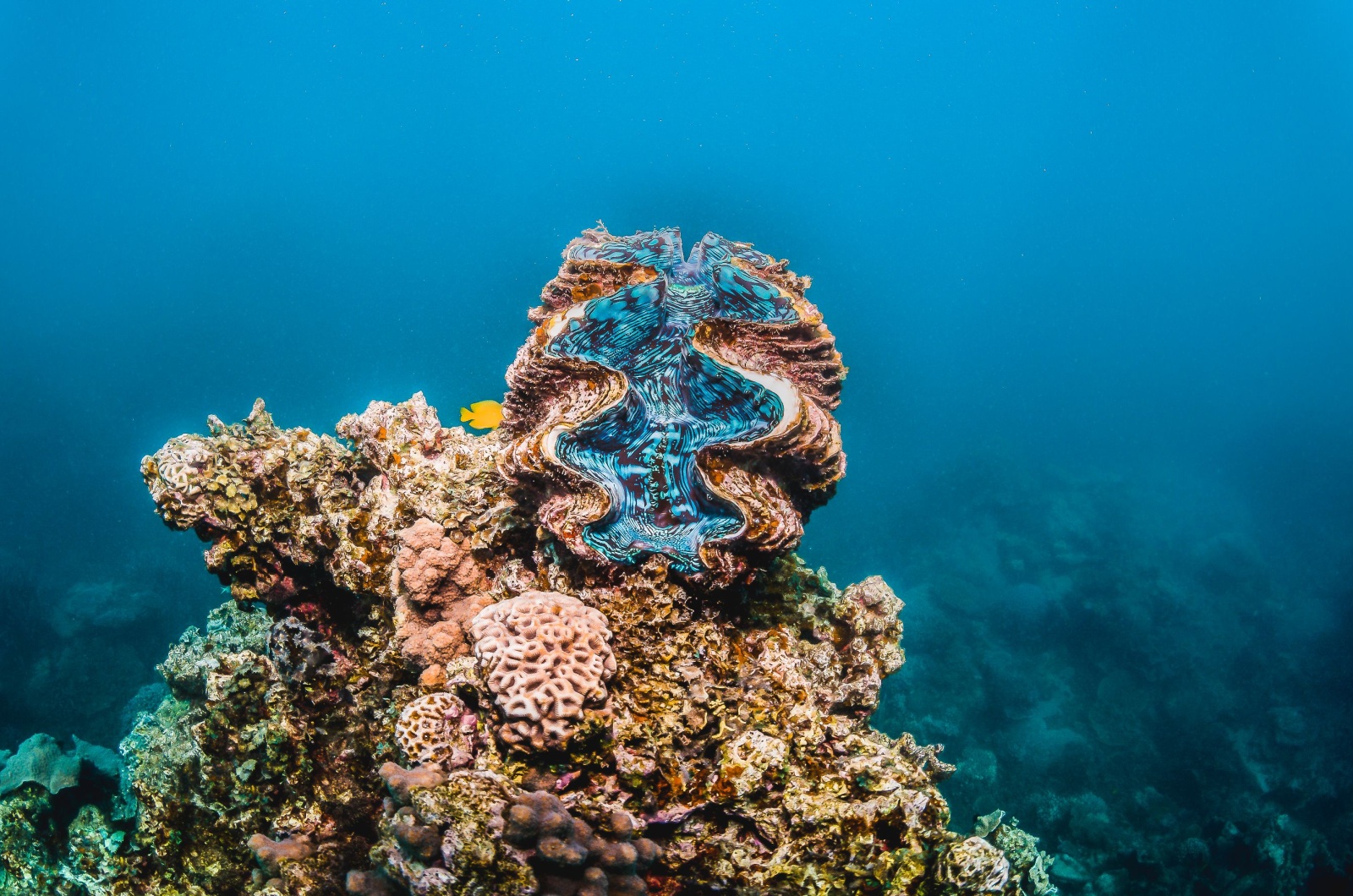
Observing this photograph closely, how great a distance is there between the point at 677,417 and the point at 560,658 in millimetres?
1263

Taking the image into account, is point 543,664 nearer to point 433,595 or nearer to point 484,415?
point 433,595

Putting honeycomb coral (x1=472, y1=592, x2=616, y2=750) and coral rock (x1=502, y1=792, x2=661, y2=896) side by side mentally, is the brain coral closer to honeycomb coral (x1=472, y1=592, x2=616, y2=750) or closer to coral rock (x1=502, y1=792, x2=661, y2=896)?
honeycomb coral (x1=472, y1=592, x2=616, y2=750)

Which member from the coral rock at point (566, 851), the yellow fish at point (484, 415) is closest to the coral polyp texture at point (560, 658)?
the coral rock at point (566, 851)

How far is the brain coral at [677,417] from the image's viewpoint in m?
3.15

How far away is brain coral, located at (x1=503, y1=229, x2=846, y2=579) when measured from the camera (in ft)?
10.3

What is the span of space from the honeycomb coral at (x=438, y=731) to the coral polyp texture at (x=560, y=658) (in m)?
0.01

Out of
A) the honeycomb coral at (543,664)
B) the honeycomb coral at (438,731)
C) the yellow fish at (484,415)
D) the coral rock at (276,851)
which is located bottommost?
the coral rock at (276,851)

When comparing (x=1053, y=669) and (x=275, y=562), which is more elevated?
(x=1053, y=669)

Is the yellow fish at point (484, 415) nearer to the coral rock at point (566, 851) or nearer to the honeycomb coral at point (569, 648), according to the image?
the honeycomb coral at point (569, 648)

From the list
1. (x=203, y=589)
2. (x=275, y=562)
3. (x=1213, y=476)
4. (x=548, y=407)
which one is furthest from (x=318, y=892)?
(x=1213, y=476)

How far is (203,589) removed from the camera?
19.1 metres

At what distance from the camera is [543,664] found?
263cm

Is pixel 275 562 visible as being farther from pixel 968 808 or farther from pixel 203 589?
pixel 203 589

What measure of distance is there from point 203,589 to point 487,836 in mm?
21034
